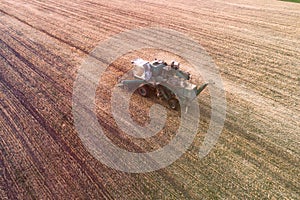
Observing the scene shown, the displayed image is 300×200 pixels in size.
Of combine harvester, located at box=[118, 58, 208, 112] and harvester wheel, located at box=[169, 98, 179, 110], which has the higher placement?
Answer: combine harvester, located at box=[118, 58, 208, 112]

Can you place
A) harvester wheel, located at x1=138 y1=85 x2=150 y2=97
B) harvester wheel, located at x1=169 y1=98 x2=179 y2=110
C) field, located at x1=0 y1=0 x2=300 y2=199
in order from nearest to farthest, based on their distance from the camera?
field, located at x1=0 y1=0 x2=300 y2=199
harvester wheel, located at x1=169 y1=98 x2=179 y2=110
harvester wheel, located at x1=138 y1=85 x2=150 y2=97

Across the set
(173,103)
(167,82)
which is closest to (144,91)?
(167,82)

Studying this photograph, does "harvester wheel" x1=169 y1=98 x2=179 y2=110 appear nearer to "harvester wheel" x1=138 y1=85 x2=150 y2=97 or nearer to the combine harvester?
the combine harvester

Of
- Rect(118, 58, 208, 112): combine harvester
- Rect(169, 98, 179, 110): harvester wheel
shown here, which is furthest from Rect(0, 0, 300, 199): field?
Rect(118, 58, 208, 112): combine harvester

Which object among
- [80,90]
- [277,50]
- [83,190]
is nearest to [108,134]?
[83,190]

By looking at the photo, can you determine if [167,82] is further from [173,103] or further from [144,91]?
[144,91]

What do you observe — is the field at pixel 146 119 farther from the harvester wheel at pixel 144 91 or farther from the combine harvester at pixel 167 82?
the combine harvester at pixel 167 82

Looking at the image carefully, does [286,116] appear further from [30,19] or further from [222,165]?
[30,19]
